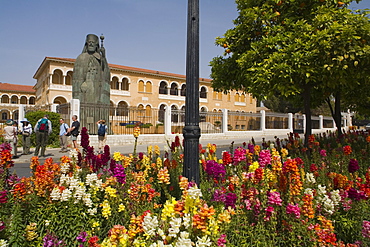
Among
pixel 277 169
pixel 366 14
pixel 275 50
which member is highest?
pixel 366 14

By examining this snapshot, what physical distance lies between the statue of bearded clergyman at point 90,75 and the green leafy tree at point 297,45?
9.60 meters

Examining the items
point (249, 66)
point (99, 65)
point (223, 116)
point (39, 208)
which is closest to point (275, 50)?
point (249, 66)

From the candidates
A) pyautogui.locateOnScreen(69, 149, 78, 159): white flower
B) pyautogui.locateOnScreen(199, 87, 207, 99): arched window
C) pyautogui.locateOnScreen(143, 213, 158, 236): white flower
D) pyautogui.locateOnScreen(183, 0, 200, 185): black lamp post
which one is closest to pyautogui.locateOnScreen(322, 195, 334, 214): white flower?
pyautogui.locateOnScreen(183, 0, 200, 185): black lamp post

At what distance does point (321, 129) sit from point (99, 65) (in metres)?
27.6

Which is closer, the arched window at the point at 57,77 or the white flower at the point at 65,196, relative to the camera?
the white flower at the point at 65,196

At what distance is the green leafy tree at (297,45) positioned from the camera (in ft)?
19.1

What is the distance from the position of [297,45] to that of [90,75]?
1185cm

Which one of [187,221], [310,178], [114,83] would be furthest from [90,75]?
[114,83]

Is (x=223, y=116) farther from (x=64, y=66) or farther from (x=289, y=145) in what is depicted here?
(x=64, y=66)

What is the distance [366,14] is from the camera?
6496 mm

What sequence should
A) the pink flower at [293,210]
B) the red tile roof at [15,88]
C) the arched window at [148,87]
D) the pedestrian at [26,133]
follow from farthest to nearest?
the red tile roof at [15,88], the arched window at [148,87], the pedestrian at [26,133], the pink flower at [293,210]

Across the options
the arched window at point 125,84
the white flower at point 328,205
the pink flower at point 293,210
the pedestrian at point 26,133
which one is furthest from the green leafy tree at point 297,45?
the arched window at point 125,84

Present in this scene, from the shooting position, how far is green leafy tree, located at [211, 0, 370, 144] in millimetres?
5816

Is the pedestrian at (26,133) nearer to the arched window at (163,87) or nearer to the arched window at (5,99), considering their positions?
the arched window at (163,87)
